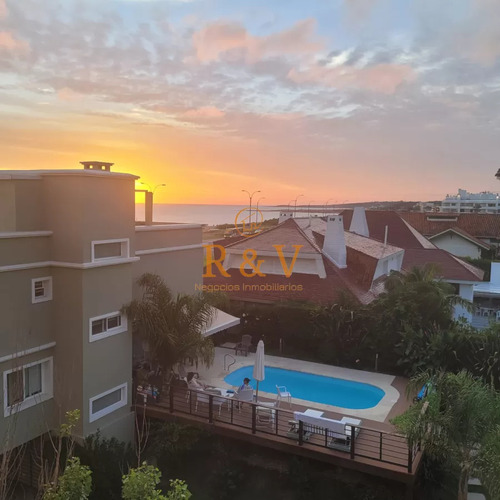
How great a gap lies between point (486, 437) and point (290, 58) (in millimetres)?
20224

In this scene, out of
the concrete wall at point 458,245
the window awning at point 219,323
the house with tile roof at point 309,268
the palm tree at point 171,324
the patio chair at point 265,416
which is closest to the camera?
the patio chair at point 265,416

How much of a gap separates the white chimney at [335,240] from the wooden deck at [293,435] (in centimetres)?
1398

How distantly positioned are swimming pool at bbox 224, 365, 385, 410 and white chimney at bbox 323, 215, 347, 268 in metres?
10.2

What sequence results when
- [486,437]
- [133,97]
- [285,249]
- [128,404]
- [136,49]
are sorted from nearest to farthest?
[486,437] < [128,404] < [136,49] < [133,97] < [285,249]

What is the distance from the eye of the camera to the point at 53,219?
13719 millimetres

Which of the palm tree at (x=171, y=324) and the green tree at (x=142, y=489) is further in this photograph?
the palm tree at (x=171, y=324)

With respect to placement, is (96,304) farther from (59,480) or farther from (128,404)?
(59,480)

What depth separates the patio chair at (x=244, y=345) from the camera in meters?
23.0

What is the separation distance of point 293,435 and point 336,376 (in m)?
6.77

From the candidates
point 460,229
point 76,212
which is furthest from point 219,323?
point 460,229

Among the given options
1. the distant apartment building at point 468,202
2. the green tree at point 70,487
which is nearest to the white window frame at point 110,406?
the green tree at point 70,487

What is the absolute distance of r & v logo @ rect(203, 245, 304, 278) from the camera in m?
27.8

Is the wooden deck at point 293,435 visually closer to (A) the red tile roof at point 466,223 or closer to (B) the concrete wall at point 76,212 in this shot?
(B) the concrete wall at point 76,212

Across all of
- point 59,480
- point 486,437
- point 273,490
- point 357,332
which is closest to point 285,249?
point 357,332
